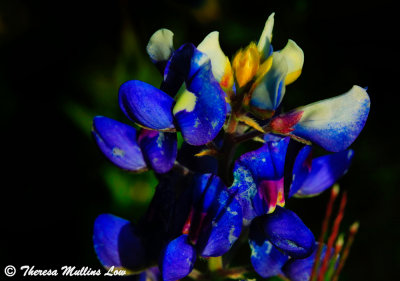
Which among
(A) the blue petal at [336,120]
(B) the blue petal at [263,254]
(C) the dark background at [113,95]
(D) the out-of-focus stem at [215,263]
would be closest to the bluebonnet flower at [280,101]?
(A) the blue petal at [336,120]

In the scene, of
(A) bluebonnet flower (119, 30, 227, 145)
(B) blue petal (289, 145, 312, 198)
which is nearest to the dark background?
(B) blue petal (289, 145, 312, 198)

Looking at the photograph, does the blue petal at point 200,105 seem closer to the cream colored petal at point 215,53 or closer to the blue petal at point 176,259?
the cream colored petal at point 215,53

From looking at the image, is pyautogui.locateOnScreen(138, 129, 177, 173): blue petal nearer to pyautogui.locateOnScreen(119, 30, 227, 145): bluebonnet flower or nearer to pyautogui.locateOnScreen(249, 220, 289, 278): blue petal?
pyautogui.locateOnScreen(119, 30, 227, 145): bluebonnet flower

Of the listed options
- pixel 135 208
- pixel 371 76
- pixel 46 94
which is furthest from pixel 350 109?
pixel 46 94

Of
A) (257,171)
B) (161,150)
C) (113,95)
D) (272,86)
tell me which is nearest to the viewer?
(272,86)

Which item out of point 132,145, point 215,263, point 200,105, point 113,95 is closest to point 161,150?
point 132,145

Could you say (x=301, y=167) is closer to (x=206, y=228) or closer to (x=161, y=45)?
(x=206, y=228)
